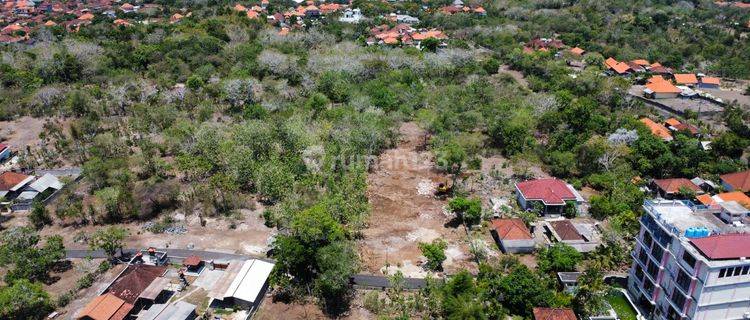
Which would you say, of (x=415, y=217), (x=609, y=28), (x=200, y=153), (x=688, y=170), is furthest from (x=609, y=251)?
(x=609, y=28)

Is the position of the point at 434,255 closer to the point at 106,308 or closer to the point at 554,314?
the point at 554,314

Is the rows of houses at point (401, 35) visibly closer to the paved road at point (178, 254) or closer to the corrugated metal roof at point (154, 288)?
the paved road at point (178, 254)

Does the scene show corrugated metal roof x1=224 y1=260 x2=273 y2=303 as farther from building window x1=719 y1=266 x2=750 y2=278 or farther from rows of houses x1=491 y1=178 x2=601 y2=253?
building window x1=719 y1=266 x2=750 y2=278

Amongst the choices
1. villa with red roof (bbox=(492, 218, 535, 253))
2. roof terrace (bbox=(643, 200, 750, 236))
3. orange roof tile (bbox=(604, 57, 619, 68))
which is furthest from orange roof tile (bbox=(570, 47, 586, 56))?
roof terrace (bbox=(643, 200, 750, 236))

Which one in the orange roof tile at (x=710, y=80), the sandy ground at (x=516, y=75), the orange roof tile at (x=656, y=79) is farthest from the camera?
the orange roof tile at (x=710, y=80)

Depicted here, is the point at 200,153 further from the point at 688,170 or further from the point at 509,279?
the point at 688,170

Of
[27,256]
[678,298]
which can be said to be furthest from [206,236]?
[678,298]

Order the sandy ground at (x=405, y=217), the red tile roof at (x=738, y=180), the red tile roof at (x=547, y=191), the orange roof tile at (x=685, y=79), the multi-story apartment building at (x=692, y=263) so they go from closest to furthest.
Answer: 1. the multi-story apartment building at (x=692, y=263)
2. the sandy ground at (x=405, y=217)
3. the red tile roof at (x=547, y=191)
4. the red tile roof at (x=738, y=180)
5. the orange roof tile at (x=685, y=79)

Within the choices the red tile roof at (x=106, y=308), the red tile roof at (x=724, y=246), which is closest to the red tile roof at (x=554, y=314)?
the red tile roof at (x=724, y=246)
